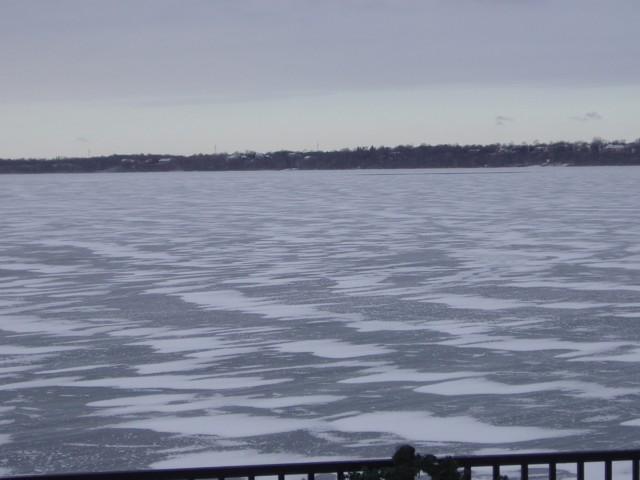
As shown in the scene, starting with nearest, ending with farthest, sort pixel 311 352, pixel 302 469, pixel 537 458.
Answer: pixel 302 469 < pixel 537 458 < pixel 311 352

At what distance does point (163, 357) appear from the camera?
38.6 feet

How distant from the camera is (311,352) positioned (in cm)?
1191

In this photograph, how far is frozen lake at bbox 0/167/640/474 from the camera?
27.2 ft

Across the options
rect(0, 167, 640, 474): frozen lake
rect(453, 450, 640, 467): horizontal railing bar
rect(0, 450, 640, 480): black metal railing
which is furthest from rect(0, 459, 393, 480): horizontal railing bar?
rect(0, 167, 640, 474): frozen lake

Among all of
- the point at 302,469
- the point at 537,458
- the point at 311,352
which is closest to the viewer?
the point at 302,469

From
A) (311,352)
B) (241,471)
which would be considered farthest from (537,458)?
(311,352)

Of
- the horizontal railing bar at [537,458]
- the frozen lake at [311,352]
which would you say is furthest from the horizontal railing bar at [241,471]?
the frozen lake at [311,352]

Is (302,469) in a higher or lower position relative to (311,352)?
→ higher

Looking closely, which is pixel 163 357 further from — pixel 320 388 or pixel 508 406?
pixel 508 406

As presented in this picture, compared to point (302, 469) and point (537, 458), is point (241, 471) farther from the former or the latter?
point (537, 458)

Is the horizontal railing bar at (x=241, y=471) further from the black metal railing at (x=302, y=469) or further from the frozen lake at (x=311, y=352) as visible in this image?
the frozen lake at (x=311, y=352)

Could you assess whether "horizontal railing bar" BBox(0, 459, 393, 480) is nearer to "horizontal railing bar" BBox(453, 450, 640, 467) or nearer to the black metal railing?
the black metal railing

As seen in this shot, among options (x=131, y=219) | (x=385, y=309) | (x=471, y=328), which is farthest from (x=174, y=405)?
(x=131, y=219)

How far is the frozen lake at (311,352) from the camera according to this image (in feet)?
27.2
